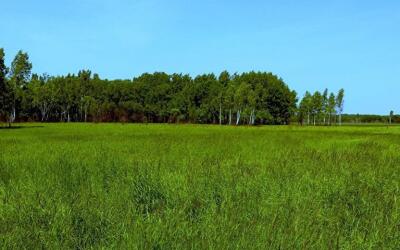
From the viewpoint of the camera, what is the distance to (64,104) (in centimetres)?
13975

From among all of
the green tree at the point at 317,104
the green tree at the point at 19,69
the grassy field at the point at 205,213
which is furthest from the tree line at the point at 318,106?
the grassy field at the point at 205,213

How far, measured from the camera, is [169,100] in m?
161

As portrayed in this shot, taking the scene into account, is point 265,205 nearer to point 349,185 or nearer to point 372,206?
point 372,206

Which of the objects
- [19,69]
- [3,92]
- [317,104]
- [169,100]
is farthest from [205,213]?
[317,104]

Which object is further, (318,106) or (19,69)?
(318,106)

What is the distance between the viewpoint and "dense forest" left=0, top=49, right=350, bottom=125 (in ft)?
441

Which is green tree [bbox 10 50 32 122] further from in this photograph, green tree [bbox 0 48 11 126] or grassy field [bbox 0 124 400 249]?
grassy field [bbox 0 124 400 249]

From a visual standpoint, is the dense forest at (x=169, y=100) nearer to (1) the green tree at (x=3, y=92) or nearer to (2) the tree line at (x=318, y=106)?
(2) the tree line at (x=318, y=106)

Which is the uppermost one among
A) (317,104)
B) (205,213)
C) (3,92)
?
(317,104)

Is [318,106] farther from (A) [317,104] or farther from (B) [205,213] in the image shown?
(B) [205,213]

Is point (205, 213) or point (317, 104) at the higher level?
point (317, 104)

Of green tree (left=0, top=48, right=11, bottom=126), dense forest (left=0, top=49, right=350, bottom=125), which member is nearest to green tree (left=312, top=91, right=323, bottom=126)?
dense forest (left=0, top=49, right=350, bottom=125)

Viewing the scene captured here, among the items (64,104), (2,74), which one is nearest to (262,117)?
(64,104)

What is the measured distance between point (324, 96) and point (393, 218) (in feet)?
595
